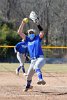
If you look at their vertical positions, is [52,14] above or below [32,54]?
below

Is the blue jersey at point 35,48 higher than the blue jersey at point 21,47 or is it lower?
higher

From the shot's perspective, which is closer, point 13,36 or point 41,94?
point 41,94

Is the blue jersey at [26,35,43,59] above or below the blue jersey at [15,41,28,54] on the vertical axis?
above

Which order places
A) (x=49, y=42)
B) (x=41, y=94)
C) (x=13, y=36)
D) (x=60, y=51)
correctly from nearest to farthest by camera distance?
1. (x=41, y=94)
2. (x=60, y=51)
3. (x=13, y=36)
4. (x=49, y=42)

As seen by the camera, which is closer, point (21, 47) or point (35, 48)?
point (35, 48)

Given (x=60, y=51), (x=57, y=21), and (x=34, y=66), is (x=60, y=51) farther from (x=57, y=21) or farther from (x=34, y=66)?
(x=34, y=66)

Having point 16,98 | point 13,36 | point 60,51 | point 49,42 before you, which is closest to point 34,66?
point 16,98

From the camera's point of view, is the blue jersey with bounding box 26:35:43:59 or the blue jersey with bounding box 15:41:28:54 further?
the blue jersey with bounding box 15:41:28:54

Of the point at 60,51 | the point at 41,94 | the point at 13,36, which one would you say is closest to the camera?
the point at 41,94

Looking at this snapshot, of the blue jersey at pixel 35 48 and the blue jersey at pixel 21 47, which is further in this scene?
the blue jersey at pixel 21 47

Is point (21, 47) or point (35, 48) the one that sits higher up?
point (35, 48)

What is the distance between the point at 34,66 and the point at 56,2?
155 ft

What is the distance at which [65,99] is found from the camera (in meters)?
10.6

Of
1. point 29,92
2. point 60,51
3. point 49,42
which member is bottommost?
point 49,42
